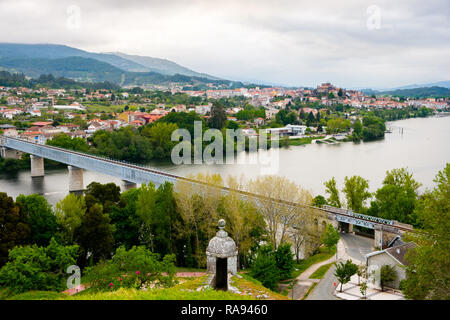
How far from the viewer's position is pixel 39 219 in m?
8.55

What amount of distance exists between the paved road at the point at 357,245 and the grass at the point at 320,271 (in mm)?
980

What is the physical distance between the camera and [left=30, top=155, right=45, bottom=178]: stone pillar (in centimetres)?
2177

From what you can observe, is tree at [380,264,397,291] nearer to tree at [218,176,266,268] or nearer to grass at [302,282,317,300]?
grass at [302,282,317,300]

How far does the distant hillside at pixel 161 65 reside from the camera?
17912 cm

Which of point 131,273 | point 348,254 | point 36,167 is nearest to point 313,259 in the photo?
point 348,254

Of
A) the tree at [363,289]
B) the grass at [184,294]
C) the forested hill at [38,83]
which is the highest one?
the forested hill at [38,83]

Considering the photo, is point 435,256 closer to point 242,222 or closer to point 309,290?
point 309,290

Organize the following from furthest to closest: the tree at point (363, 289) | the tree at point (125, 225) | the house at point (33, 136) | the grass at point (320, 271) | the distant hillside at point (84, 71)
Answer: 1. the distant hillside at point (84, 71)
2. the house at point (33, 136)
3. the tree at point (125, 225)
4. the grass at point (320, 271)
5. the tree at point (363, 289)

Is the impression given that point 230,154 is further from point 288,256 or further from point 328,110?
point 328,110

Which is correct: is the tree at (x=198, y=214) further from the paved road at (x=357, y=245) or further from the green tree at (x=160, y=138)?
the green tree at (x=160, y=138)

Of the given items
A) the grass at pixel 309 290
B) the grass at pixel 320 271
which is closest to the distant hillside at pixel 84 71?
the grass at pixel 320 271

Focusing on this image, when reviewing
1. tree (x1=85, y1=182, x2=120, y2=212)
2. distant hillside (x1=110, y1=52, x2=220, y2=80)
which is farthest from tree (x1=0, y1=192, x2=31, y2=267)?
distant hillside (x1=110, y1=52, x2=220, y2=80)
